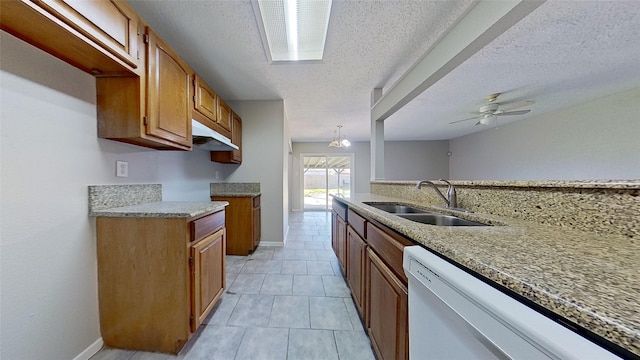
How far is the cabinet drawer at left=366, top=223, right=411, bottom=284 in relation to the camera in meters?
0.88

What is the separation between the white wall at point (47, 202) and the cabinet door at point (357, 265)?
1705mm

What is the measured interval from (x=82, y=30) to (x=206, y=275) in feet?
4.88

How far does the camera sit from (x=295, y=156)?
6.69 metres

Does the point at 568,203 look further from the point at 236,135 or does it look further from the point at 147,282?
the point at 236,135

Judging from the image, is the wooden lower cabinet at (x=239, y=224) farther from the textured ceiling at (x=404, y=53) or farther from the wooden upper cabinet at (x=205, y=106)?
the textured ceiling at (x=404, y=53)

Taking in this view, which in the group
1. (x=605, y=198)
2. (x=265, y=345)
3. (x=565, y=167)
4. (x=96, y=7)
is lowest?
(x=265, y=345)

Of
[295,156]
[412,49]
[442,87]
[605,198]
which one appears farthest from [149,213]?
[295,156]

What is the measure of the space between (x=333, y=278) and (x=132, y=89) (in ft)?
7.51

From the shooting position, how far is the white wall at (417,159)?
6875 mm

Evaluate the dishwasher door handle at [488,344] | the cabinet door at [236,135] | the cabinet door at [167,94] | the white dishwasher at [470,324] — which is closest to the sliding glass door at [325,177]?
the cabinet door at [236,135]

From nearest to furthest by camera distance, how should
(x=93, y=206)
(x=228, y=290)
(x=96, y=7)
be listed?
(x=96, y=7) → (x=93, y=206) → (x=228, y=290)

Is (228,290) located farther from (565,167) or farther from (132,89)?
(565,167)

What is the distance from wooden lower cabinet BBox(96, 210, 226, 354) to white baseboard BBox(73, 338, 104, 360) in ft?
0.09

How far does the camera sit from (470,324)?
0.45m
